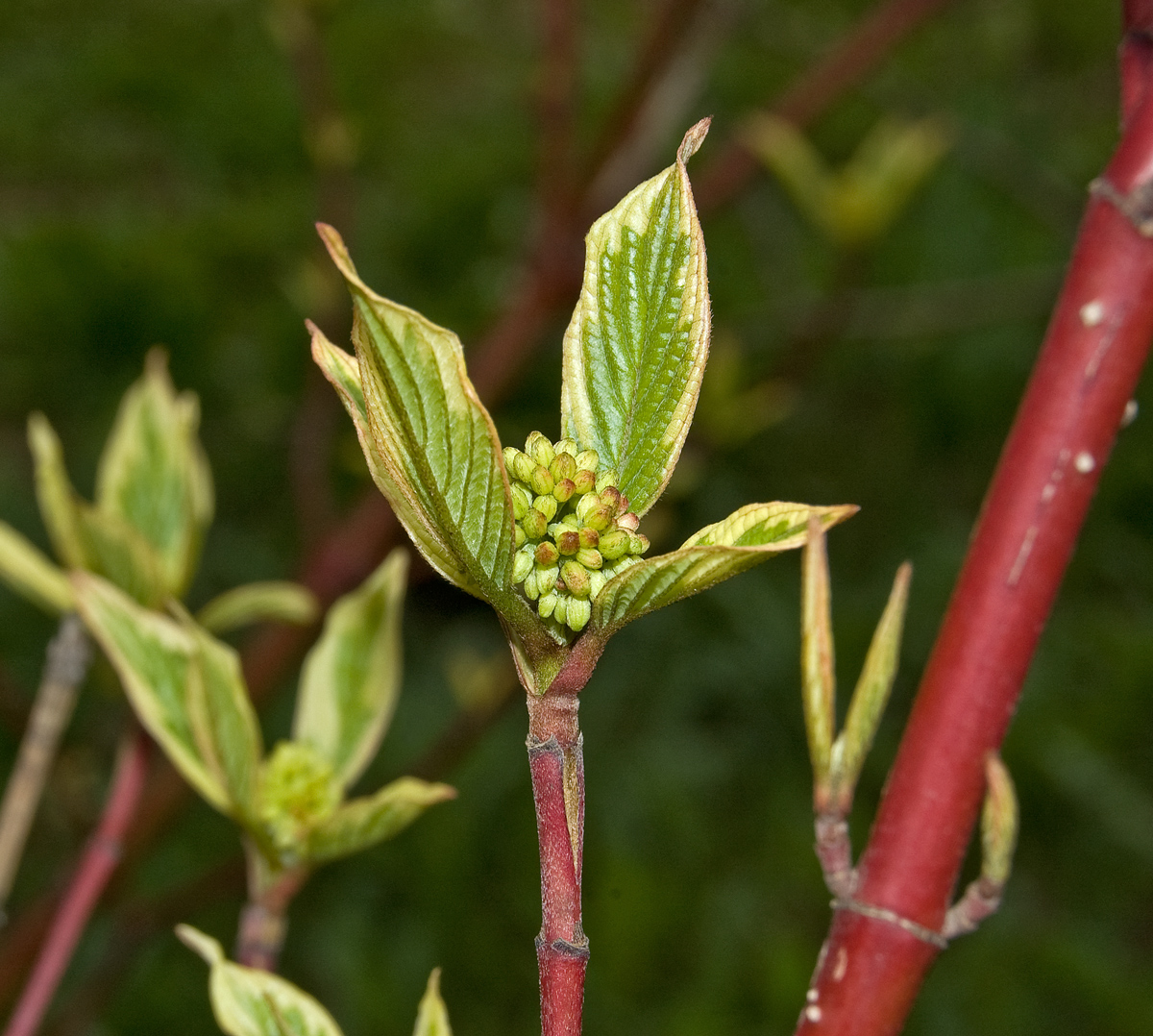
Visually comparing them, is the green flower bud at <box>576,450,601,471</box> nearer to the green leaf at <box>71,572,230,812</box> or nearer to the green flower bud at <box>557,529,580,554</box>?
the green flower bud at <box>557,529,580,554</box>

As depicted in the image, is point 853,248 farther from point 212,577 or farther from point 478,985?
point 212,577

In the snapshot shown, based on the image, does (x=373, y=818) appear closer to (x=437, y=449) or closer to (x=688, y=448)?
(x=437, y=449)

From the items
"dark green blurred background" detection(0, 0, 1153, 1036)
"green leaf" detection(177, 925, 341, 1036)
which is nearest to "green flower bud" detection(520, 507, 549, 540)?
"green leaf" detection(177, 925, 341, 1036)

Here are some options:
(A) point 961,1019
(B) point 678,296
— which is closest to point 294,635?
(B) point 678,296

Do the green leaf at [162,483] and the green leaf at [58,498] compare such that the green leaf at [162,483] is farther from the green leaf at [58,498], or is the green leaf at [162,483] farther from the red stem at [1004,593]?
the red stem at [1004,593]

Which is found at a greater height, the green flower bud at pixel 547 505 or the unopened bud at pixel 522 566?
the green flower bud at pixel 547 505

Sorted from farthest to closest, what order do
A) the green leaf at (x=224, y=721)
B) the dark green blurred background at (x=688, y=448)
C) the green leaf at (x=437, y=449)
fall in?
the dark green blurred background at (x=688, y=448) < the green leaf at (x=224, y=721) < the green leaf at (x=437, y=449)

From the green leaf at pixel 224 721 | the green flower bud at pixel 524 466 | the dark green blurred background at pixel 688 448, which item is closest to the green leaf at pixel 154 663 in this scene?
the green leaf at pixel 224 721
